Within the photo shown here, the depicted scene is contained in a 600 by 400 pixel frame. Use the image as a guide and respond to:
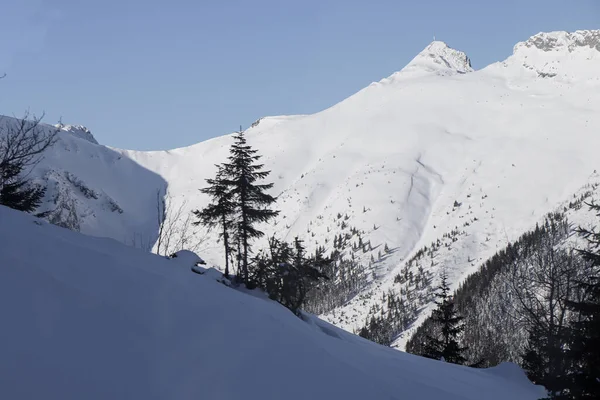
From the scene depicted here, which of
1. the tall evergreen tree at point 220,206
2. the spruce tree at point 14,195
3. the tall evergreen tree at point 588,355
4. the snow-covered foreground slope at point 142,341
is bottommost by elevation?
the snow-covered foreground slope at point 142,341

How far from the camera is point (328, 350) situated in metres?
11.5

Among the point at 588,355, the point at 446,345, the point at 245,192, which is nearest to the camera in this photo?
the point at 588,355

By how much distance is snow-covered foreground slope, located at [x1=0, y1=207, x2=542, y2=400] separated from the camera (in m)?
7.98

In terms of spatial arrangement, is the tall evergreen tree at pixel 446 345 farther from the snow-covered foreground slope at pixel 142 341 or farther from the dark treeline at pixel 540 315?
the snow-covered foreground slope at pixel 142 341

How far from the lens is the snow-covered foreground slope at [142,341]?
7.98 metres

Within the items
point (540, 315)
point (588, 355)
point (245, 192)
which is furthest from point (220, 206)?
point (588, 355)

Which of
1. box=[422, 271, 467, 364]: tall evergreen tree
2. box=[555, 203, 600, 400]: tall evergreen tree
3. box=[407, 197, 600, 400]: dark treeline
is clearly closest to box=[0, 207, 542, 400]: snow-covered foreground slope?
box=[555, 203, 600, 400]: tall evergreen tree

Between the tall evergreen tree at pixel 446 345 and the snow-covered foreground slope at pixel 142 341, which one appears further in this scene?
the tall evergreen tree at pixel 446 345

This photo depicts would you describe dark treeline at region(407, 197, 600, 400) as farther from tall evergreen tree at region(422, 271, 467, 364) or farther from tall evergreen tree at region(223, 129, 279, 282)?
tall evergreen tree at region(223, 129, 279, 282)

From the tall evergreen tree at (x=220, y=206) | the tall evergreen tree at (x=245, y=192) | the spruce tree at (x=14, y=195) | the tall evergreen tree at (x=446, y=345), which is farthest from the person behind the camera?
the tall evergreen tree at (x=446, y=345)

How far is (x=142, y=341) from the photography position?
9141 millimetres

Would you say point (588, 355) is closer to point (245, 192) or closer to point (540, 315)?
point (540, 315)

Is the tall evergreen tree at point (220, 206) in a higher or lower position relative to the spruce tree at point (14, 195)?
higher

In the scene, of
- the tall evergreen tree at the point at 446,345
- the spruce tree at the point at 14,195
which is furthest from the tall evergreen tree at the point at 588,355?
the spruce tree at the point at 14,195
